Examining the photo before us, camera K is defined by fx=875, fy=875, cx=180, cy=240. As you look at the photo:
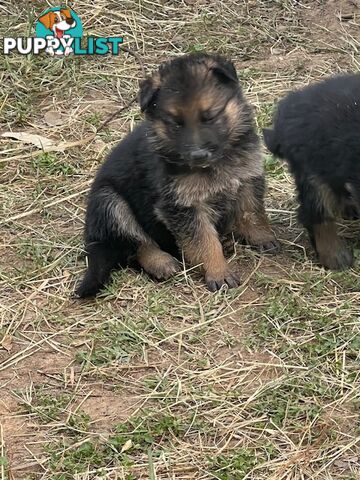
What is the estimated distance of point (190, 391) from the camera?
4.77m

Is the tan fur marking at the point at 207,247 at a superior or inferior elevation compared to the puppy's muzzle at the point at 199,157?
inferior

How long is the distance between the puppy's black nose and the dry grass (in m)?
0.89

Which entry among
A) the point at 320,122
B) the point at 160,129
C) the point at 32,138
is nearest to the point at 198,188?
the point at 160,129

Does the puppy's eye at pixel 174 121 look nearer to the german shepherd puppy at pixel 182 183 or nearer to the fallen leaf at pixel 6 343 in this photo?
the german shepherd puppy at pixel 182 183

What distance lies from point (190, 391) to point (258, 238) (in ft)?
5.32

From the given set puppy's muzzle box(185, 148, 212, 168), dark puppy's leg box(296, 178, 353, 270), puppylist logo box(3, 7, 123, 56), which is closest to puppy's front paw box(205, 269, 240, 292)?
dark puppy's leg box(296, 178, 353, 270)

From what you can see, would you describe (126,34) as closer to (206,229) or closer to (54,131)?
(54,131)

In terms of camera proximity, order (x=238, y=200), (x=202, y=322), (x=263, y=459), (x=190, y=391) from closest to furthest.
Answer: (x=263, y=459) → (x=190, y=391) → (x=202, y=322) → (x=238, y=200)

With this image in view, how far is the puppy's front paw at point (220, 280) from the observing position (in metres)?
5.68

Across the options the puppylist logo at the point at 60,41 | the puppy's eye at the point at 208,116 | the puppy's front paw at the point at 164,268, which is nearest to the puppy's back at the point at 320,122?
the puppy's eye at the point at 208,116

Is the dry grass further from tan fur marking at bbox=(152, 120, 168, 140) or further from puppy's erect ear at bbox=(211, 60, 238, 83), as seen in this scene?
puppy's erect ear at bbox=(211, 60, 238, 83)

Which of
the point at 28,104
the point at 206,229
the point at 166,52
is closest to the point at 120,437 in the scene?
the point at 206,229

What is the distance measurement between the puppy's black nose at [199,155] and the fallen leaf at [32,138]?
2.58 metres

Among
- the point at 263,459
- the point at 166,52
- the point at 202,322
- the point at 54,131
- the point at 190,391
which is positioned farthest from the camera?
the point at 166,52
